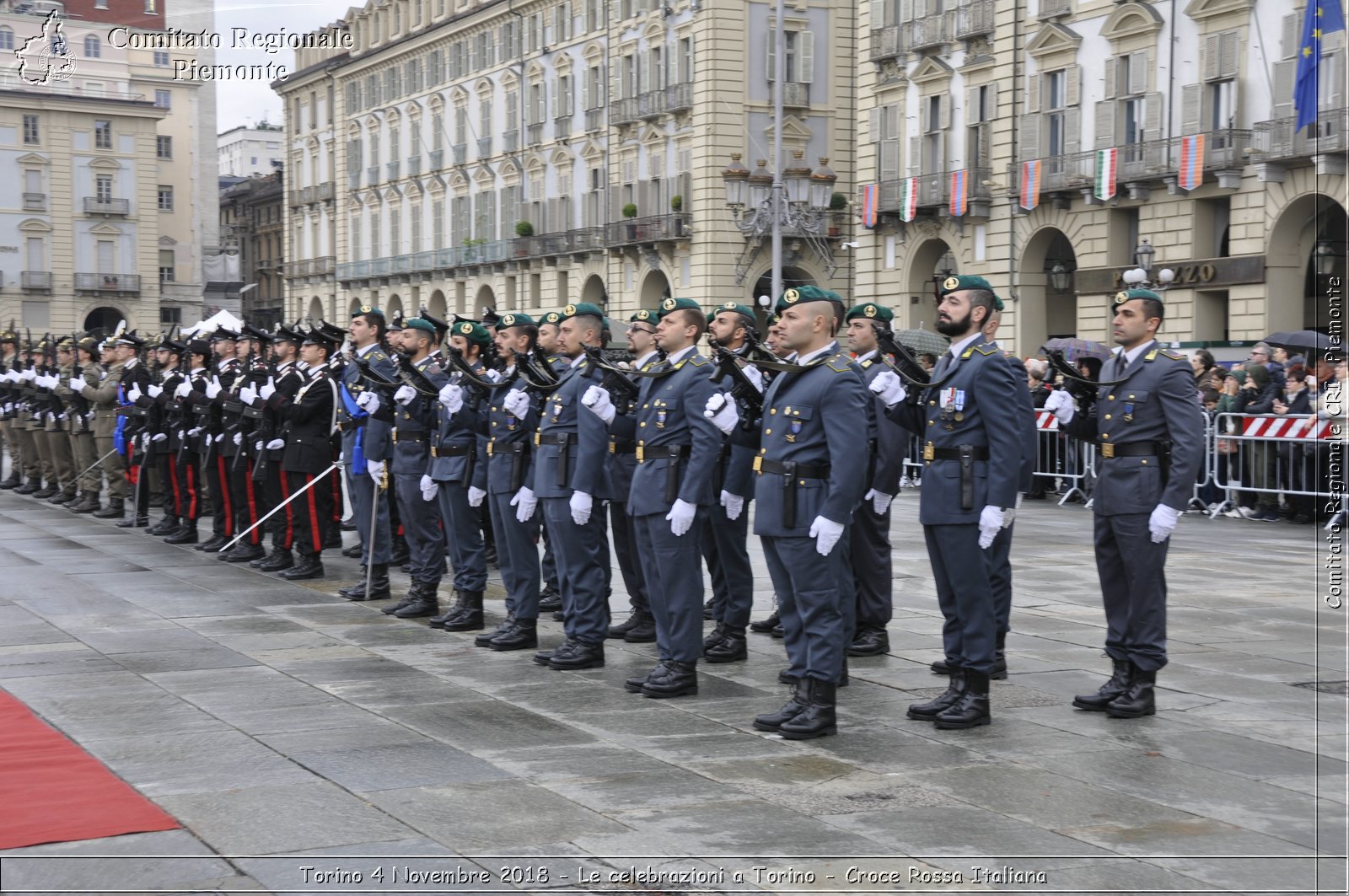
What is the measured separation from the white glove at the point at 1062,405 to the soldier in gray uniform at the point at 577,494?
8.06ft

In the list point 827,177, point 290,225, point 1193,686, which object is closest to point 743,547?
point 1193,686

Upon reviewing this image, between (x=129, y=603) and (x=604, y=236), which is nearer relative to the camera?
(x=129, y=603)

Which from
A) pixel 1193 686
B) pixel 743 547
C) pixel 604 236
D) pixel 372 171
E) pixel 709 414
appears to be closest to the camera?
pixel 709 414

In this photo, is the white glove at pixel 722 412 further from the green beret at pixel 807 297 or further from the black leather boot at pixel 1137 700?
the black leather boot at pixel 1137 700

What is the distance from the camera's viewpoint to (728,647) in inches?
365

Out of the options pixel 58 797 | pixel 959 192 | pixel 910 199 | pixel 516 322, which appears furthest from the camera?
pixel 910 199

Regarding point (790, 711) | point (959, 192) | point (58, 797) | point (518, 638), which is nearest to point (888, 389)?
point (790, 711)

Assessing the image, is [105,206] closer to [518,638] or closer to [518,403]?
[518,403]

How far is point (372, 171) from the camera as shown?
67.0m

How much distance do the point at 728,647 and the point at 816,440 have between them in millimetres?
2232

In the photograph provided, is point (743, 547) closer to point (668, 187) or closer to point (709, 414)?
point (709, 414)

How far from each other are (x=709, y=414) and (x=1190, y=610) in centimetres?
476

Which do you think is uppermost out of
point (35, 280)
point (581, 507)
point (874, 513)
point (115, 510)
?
point (35, 280)

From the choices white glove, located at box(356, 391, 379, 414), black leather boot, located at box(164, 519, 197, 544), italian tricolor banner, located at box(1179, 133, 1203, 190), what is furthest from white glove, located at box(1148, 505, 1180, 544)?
italian tricolor banner, located at box(1179, 133, 1203, 190)
